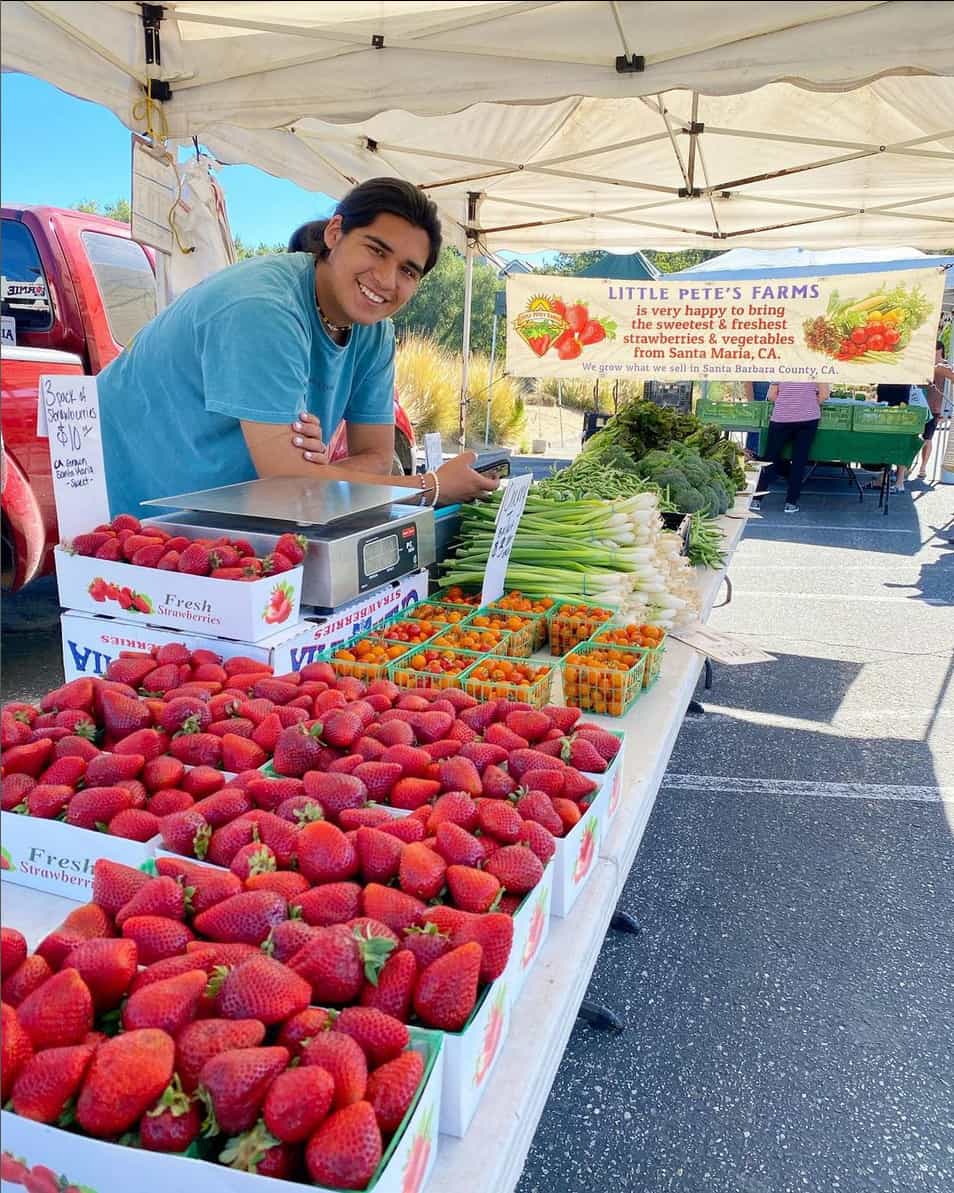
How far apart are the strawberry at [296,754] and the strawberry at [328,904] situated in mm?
343

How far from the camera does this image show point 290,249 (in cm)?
284

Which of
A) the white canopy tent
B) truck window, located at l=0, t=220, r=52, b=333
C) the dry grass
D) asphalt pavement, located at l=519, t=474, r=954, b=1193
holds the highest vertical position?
the white canopy tent

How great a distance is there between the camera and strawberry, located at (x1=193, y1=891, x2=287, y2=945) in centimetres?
103

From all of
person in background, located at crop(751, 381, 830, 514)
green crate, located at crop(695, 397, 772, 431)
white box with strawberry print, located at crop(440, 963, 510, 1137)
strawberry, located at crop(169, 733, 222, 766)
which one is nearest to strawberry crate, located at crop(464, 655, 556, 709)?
strawberry, located at crop(169, 733, 222, 766)

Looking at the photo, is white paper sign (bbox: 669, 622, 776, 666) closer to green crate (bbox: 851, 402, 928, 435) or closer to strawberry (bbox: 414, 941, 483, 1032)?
strawberry (bbox: 414, 941, 483, 1032)

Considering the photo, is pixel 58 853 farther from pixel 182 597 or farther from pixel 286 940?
pixel 182 597

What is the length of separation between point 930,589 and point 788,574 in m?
1.14

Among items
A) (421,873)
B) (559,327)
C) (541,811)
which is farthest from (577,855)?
(559,327)

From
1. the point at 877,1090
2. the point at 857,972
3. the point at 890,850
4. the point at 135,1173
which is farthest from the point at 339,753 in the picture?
Answer: the point at 890,850

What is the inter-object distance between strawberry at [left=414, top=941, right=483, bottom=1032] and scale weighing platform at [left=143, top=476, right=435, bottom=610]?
1.17 metres

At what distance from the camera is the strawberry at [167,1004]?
883 millimetres

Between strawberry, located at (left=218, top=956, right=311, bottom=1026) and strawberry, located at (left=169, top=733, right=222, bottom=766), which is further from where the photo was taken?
strawberry, located at (left=169, top=733, right=222, bottom=766)

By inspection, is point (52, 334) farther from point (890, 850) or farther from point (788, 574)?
point (788, 574)

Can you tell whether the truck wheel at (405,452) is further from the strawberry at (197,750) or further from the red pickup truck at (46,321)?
the strawberry at (197,750)
